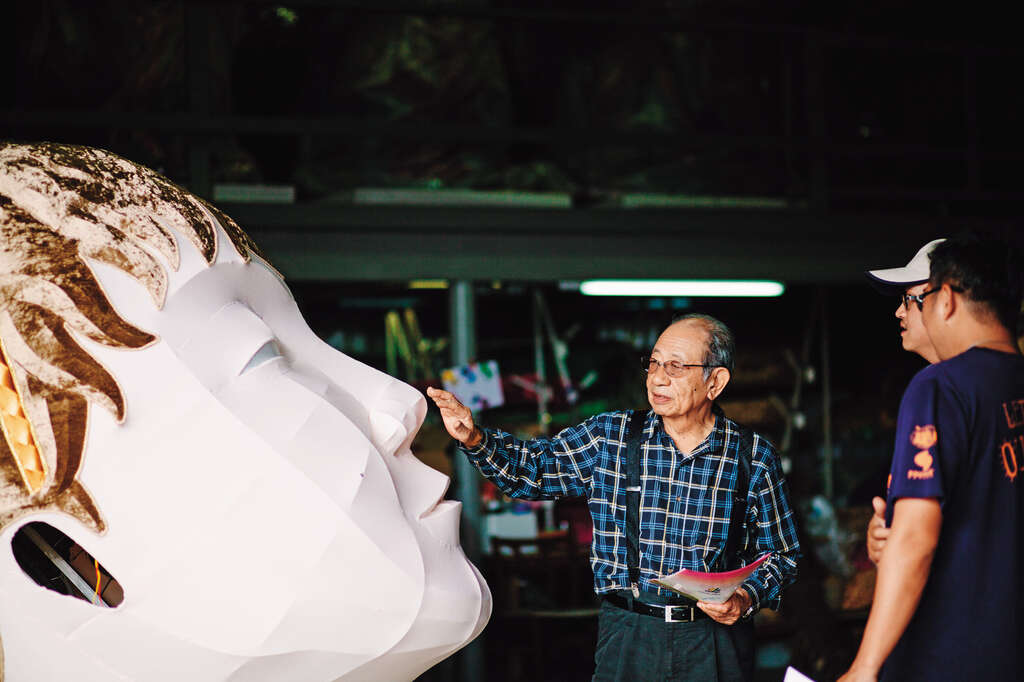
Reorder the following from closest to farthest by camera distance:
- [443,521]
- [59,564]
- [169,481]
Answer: [169,481] → [59,564] → [443,521]

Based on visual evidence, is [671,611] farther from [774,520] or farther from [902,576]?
[902,576]

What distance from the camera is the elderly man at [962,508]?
6.22 ft

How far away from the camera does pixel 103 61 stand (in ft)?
15.6

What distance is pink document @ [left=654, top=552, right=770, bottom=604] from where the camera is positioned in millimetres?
2129

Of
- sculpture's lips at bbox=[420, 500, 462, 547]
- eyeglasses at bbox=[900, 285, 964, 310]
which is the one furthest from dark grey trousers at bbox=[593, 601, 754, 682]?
eyeglasses at bbox=[900, 285, 964, 310]

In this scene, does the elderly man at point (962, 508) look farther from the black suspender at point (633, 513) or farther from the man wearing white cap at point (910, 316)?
the black suspender at point (633, 513)

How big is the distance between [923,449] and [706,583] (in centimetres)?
54

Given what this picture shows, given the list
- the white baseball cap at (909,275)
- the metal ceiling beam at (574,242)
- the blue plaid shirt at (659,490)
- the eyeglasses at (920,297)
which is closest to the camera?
the eyeglasses at (920,297)

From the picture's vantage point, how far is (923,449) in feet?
6.30

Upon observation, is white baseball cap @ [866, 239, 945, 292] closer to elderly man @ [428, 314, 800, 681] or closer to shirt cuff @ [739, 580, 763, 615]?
elderly man @ [428, 314, 800, 681]

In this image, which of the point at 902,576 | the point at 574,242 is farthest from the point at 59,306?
the point at 574,242

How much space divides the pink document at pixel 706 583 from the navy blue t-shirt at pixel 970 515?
373mm

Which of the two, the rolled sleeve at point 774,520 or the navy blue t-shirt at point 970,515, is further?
the rolled sleeve at point 774,520

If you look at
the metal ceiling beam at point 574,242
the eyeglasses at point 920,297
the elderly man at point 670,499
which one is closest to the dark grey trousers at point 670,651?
the elderly man at point 670,499
